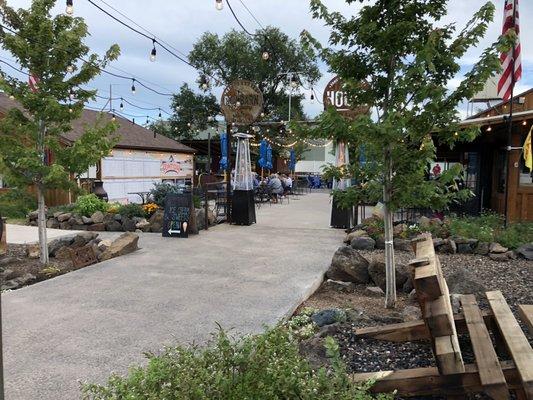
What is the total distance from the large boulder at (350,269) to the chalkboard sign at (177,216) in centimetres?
451

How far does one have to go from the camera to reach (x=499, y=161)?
13.6 meters

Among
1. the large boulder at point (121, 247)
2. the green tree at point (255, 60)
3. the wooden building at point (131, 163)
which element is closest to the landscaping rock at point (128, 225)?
the large boulder at point (121, 247)

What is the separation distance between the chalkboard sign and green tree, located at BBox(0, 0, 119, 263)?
2.85m

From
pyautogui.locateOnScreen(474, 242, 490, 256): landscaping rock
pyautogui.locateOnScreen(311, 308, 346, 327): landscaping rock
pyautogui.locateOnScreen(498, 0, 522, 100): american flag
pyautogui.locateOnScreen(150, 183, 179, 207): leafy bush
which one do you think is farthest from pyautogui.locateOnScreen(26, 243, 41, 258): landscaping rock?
pyautogui.locateOnScreen(498, 0, 522, 100): american flag

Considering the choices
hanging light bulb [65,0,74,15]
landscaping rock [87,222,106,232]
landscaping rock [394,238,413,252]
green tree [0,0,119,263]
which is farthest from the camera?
landscaping rock [87,222,106,232]

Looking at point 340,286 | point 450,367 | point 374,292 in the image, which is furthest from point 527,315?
point 340,286

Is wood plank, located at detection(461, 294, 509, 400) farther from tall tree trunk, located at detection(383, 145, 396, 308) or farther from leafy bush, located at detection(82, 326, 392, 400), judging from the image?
tall tree trunk, located at detection(383, 145, 396, 308)

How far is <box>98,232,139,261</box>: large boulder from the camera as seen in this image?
25.0 feet

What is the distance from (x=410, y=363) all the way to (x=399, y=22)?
9.83 ft

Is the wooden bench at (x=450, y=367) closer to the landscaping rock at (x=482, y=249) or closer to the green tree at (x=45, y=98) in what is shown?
the landscaping rock at (x=482, y=249)

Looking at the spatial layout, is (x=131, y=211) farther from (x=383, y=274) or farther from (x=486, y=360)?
(x=486, y=360)

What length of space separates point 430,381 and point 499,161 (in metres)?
12.8

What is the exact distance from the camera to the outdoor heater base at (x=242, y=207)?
11891 mm

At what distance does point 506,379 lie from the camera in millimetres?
2541
